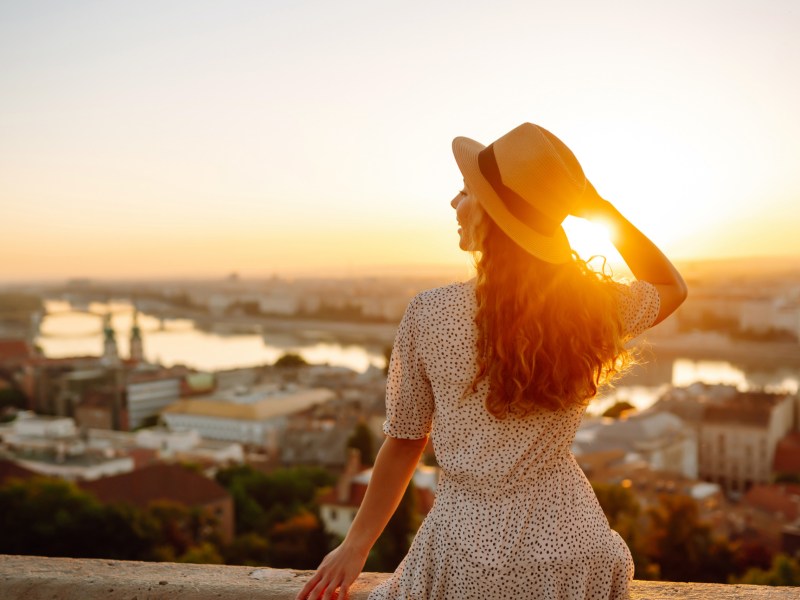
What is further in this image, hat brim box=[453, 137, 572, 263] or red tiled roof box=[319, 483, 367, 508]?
red tiled roof box=[319, 483, 367, 508]

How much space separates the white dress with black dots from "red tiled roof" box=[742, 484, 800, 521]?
872 centimetres

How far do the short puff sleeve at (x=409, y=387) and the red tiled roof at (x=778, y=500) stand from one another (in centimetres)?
875

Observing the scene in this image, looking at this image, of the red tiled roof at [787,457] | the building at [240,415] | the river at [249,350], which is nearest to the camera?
the red tiled roof at [787,457]

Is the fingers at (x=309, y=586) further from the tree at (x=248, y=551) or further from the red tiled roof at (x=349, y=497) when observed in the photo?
the red tiled roof at (x=349, y=497)

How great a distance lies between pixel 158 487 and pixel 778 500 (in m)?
6.30

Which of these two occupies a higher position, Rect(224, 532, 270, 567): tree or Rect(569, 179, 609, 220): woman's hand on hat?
Rect(569, 179, 609, 220): woman's hand on hat

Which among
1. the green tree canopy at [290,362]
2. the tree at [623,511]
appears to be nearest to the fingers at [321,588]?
the tree at [623,511]

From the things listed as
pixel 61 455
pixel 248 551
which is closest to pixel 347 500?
pixel 248 551

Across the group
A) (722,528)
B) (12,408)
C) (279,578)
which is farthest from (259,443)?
(279,578)

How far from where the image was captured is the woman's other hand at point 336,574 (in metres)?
0.57

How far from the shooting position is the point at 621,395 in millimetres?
18672

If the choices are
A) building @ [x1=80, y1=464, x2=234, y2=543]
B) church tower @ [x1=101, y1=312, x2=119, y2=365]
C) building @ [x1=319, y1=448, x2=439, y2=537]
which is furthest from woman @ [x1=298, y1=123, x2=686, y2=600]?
church tower @ [x1=101, y1=312, x2=119, y2=365]

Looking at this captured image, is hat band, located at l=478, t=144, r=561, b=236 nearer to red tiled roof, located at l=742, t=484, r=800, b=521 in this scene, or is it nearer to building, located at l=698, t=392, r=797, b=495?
red tiled roof, located at l=742, t=484, r=800, b=521

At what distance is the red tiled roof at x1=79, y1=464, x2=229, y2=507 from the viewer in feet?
29.0
